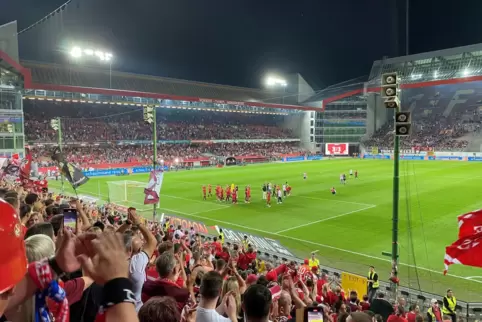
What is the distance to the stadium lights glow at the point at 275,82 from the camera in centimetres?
9400

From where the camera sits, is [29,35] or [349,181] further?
[29,35]

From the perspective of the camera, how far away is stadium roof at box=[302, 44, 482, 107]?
255 ft

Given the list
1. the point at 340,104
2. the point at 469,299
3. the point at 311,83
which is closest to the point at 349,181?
the point at 469,299

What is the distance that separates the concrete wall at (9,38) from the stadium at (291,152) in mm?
160

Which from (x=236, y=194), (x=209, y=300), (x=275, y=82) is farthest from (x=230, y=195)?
(x=275, y=82)

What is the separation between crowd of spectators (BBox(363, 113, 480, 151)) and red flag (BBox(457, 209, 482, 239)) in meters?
72.5

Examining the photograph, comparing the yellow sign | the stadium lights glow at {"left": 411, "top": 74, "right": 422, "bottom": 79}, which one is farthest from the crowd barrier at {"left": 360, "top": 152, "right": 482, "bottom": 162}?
the yellow sign

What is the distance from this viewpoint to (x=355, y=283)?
12.4m

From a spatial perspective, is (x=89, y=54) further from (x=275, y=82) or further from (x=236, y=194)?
(x=275, y=82)

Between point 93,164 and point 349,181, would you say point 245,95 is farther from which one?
point 349,181

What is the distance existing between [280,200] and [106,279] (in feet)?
95.3

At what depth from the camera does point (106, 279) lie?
213cm

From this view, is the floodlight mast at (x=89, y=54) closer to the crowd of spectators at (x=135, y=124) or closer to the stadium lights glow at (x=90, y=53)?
the stadium lights glow at (x=90, y=53)

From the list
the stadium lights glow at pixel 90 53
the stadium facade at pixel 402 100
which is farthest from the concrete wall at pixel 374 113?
the stadium lights glow at pixel 90 53
